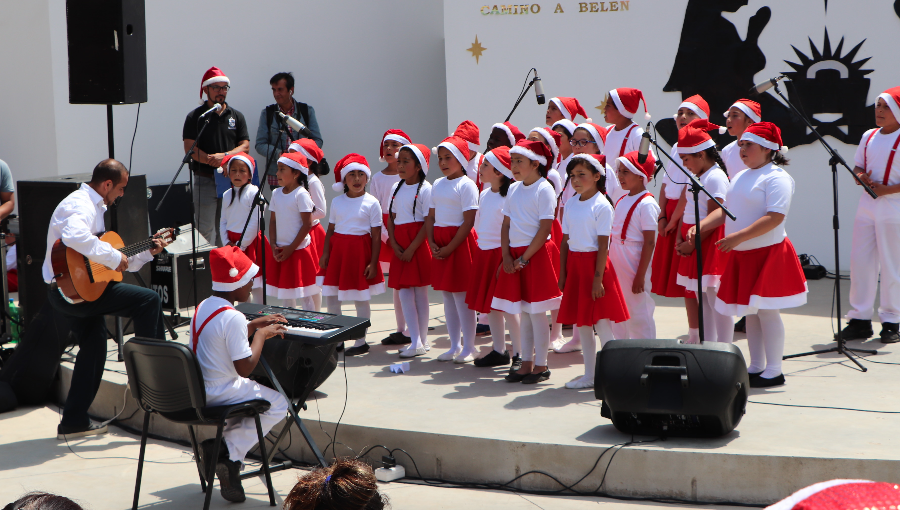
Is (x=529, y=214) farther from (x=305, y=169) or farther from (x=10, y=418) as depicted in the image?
(x=10, y=418)

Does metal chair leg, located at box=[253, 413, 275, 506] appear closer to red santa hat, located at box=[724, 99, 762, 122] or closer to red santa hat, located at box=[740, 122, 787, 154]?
red santa hat, located at box=[740, 122, 787, 154]

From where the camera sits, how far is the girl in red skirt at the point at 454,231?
5.74 m

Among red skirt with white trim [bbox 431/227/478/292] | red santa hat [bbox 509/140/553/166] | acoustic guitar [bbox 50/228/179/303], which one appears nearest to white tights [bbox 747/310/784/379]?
red santa hat [bbox 509/140/553/166]

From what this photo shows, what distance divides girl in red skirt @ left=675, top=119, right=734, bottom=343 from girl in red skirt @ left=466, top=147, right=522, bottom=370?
111 centimetres

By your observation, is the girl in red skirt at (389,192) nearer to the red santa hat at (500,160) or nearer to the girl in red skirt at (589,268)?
the red santa hat at (500,160)

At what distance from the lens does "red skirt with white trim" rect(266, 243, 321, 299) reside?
20.3ft

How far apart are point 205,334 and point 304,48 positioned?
6.72 meters

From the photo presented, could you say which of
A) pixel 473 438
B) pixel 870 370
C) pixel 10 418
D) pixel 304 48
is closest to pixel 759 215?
pixel 870 370

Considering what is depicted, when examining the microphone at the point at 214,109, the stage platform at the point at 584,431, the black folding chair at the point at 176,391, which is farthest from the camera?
the microphone at the point at 214,109

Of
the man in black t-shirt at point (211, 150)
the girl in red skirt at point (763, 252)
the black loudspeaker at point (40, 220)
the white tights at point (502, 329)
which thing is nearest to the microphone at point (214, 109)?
the man in black t-shirt at point (211, 150)

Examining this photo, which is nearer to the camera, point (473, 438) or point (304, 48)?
point (473, 438)

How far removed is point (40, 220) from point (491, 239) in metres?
3.34

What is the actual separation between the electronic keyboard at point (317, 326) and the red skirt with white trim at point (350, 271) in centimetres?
155

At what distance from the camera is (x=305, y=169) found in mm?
6199
